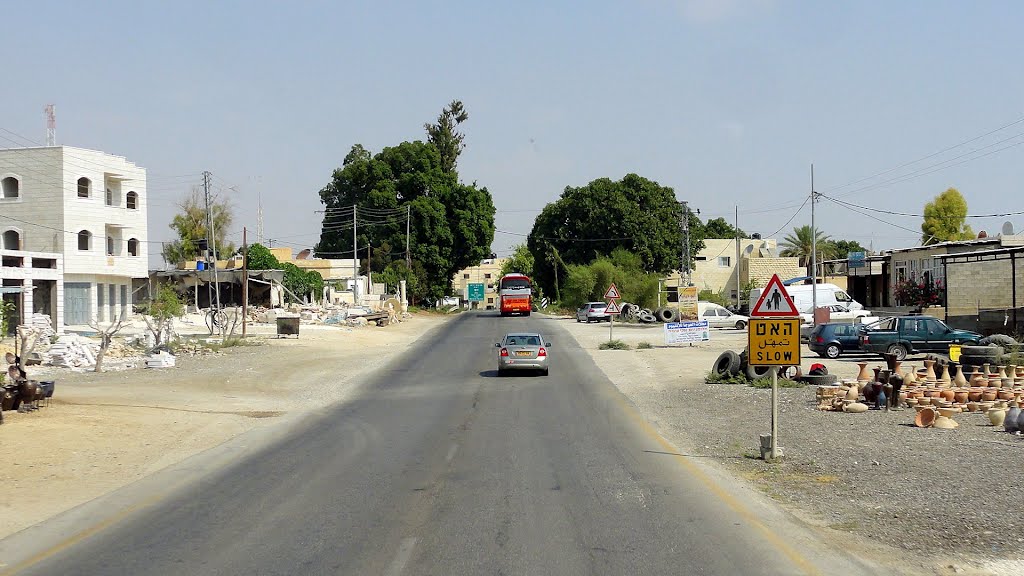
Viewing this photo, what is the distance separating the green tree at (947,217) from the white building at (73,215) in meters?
71.6

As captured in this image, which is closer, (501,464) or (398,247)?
(501,464)

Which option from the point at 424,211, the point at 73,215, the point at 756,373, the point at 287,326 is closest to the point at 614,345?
the point at 756,373

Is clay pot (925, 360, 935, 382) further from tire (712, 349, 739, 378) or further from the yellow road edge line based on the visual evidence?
the yellow road edge line

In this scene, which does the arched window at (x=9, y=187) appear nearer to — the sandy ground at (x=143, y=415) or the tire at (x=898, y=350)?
the sandy ground at (x=143, y=415)

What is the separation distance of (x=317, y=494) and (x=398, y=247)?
3179 inches

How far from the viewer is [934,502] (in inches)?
415

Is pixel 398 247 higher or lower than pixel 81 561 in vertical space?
higher

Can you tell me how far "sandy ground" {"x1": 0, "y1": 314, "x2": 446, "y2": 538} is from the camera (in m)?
12.5

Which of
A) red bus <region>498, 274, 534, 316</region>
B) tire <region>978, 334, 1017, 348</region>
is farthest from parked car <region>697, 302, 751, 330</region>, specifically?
tire <region>978, 334, 1017, 348</region>

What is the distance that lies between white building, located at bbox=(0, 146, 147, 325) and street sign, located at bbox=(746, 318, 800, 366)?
4593 centimetres

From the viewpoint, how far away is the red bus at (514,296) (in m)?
79.6

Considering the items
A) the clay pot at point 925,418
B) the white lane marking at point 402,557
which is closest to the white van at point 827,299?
the clay pot at point 925,418

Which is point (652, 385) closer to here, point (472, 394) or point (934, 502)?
point (472, 394)

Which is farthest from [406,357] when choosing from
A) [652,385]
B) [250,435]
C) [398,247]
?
[398,247]
